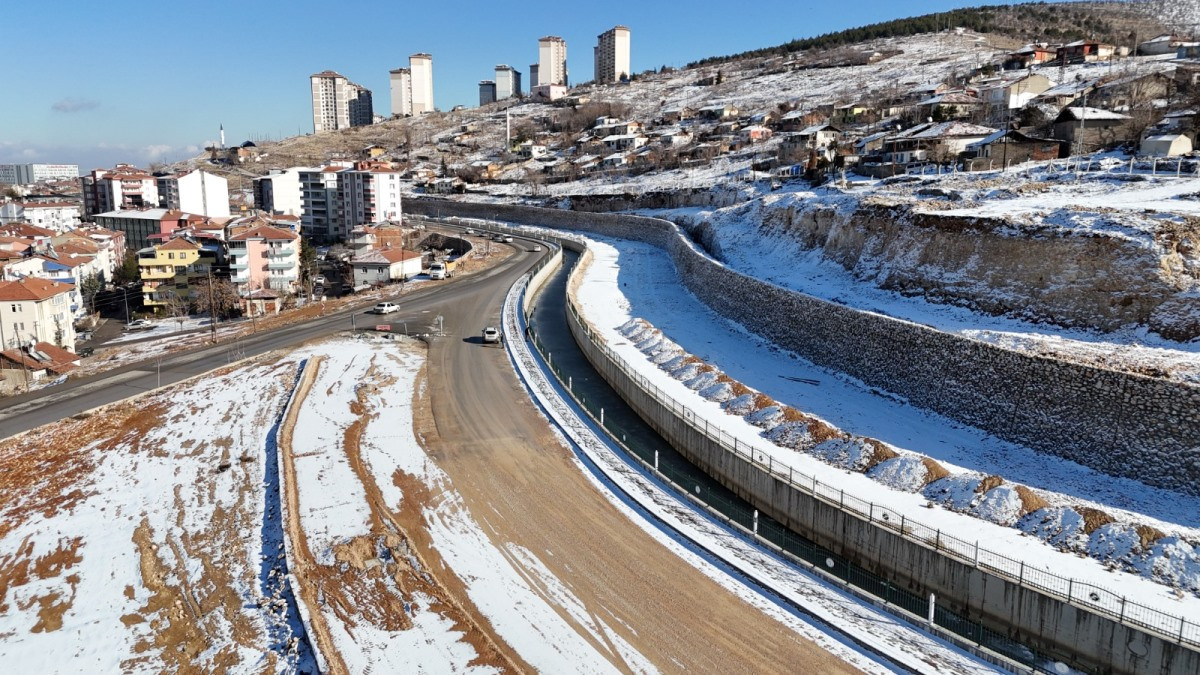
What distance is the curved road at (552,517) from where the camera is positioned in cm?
1060

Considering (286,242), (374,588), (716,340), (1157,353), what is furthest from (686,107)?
(374,588)

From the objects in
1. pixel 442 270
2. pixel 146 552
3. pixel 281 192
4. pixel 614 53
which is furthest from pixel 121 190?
pixel 614 53

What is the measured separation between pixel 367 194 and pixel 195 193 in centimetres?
1960

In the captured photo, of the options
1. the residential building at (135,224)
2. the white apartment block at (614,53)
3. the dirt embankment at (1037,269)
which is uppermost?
the white apartment block at (614,53)

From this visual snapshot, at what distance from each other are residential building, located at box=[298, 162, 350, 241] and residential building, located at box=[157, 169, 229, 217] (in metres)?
8.38

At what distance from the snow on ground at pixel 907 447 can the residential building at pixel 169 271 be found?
26.4m

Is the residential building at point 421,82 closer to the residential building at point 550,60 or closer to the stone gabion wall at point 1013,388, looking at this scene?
the residential building at point 550,60

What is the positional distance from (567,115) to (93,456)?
106853mm

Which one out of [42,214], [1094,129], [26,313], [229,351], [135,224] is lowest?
[229,351]

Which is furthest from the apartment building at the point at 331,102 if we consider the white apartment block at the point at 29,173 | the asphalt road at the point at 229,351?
the asphalt road at the point at 229,351

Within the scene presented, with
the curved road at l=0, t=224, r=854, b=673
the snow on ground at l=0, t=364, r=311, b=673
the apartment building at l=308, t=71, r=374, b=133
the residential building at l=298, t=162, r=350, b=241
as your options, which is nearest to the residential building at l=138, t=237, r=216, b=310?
the curved road at l=0, t=224, r=854, b=673

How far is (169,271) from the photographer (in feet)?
139

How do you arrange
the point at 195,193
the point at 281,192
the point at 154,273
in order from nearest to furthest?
the point at 154,273 < the point at 281,192 < the point at 195,193

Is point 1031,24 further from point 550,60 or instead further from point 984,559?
point 984,559
